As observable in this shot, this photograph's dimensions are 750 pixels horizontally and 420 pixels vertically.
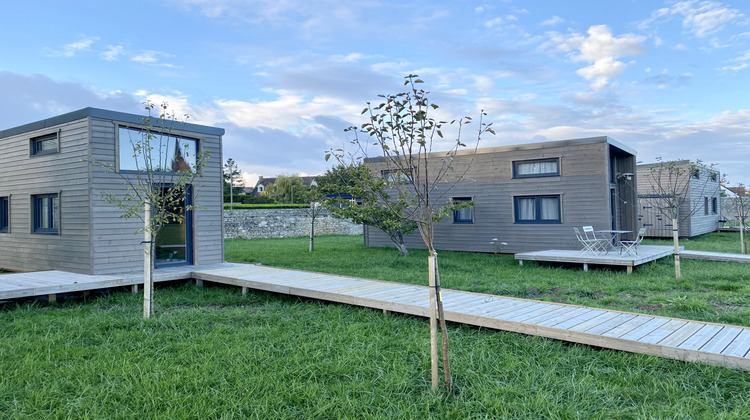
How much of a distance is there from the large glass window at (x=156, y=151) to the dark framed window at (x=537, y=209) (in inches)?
371

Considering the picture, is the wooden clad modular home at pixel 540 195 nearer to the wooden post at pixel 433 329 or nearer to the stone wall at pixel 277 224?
the wooden post at pixel 433 329

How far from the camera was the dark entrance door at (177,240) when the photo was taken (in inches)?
370

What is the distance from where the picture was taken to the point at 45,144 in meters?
9.55

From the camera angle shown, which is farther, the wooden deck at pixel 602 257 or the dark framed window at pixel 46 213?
the wooden deck at pixel 602 257

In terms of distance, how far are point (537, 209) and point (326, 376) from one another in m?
11.5

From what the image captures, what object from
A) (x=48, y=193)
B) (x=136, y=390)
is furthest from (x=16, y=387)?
(x=48, y=193)

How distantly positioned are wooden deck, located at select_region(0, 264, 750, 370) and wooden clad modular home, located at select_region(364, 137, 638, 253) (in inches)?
257

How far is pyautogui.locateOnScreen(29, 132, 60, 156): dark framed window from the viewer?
30.0 feet

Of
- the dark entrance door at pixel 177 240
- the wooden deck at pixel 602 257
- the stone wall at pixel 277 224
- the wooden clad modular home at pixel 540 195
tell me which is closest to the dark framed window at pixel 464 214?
the wooden clad modular home at pixel 540 195

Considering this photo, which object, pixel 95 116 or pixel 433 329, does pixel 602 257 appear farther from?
pixel 95 116

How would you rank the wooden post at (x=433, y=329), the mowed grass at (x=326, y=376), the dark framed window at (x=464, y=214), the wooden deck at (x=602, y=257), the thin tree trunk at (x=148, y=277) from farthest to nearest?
the dark framed window at (x=464, y=214), the wooden deck at (x=602, y=257), the thin tree trunk at (x=148, y=277), the wooden post at (x=433, y=329), the mowed grass at (x=326, y=376)

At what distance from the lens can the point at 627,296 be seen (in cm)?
736

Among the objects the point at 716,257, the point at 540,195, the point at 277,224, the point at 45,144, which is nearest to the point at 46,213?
the point at 45,144

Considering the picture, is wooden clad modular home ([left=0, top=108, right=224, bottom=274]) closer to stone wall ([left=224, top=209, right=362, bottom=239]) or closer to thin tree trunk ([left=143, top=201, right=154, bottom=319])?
thin tree trunk ([left=143, top=201, right=154, bottom=319])
